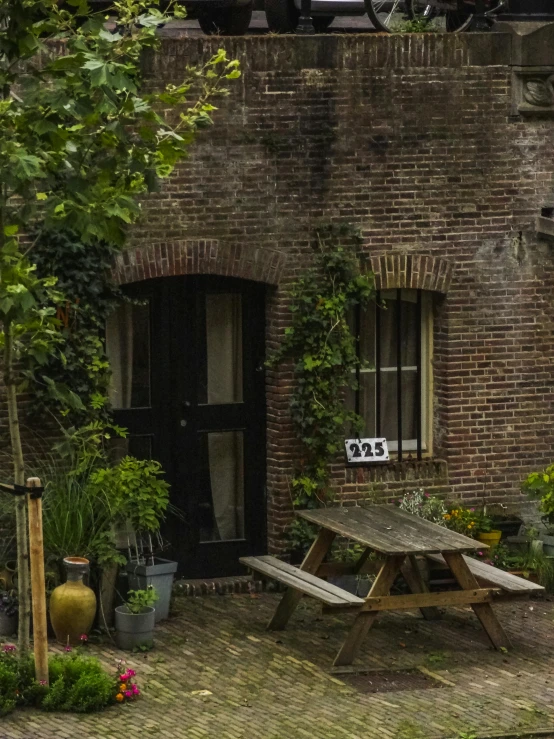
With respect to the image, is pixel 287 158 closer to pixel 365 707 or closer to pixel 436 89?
pixel 436 89

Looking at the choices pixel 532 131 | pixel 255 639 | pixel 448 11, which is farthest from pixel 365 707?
pixel 448 11

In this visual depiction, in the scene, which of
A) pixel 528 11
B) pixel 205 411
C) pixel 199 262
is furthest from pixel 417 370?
pixel 528 11

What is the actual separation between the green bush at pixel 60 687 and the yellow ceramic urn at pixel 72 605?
1.07m

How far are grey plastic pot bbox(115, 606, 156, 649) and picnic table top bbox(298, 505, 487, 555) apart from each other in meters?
1.42

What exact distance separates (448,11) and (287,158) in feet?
8.94

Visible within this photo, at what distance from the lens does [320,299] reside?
12.6m

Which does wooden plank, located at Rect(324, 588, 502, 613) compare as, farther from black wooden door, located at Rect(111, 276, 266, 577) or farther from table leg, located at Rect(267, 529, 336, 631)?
black wooden door, located at Rect(111, 276, 266, 577)

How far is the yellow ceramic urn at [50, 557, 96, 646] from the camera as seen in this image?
11.0m

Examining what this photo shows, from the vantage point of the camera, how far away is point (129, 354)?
41.8ft

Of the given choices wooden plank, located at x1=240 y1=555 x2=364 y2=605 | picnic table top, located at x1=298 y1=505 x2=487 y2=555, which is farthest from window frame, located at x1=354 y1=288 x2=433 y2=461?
wooden plank, located at x1=240 y1=555 x2=364 y2=605

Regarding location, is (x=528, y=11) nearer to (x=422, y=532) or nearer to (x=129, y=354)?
(x=129, y=354)

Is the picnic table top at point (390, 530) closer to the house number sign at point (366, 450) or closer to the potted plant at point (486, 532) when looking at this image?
the house number sign at point (366, 450)

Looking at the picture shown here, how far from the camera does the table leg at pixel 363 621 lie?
1067 centimetres

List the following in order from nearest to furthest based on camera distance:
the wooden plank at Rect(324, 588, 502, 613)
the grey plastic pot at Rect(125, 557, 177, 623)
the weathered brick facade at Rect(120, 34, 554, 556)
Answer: the wooden plank at Rect(324, 588, 502, 613)
the grey plastic pot at Rect(125, 557, 177, 623)
the weathered brick facade at Rect(120, 34, 554, 556)
